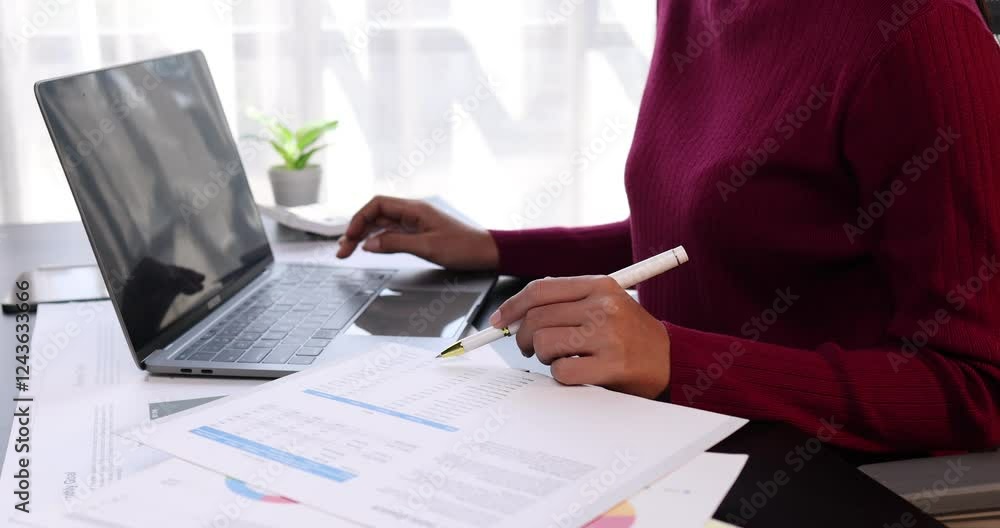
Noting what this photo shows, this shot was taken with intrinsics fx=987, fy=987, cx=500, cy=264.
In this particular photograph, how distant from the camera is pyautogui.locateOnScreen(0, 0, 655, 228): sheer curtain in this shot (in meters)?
2.65

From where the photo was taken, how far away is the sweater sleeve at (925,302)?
70 centimetres

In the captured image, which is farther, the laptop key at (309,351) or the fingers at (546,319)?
the laptop key at (309,351)

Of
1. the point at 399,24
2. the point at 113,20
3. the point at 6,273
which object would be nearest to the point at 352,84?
the point at 399,24

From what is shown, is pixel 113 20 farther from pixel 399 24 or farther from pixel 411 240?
pixel 411 240

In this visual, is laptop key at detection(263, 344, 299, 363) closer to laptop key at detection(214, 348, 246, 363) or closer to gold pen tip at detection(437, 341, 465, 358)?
laptop key at detection(214, 348, 246, 363)

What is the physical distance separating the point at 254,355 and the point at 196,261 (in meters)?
0.18

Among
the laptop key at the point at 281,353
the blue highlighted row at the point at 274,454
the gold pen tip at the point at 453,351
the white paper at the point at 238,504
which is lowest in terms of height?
the laptop key at the point at 281,353

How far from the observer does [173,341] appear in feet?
2.92

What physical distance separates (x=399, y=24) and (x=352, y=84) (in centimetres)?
22
